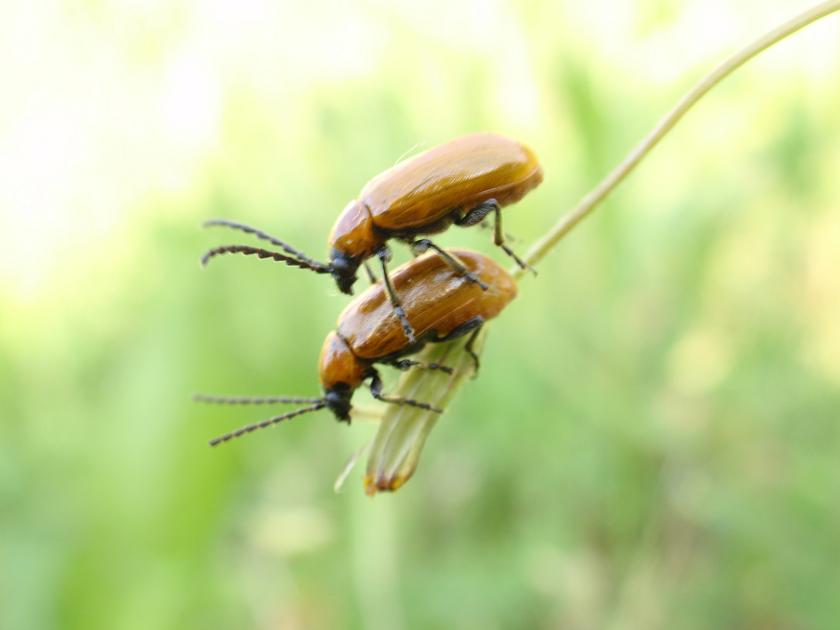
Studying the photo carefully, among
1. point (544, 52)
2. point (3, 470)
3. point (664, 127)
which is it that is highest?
point (664, 127)

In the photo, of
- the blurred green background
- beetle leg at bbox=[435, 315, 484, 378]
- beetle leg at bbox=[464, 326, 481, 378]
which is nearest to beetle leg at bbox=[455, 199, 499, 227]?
beetle leg at bbox=[435, 315, 484, 378]

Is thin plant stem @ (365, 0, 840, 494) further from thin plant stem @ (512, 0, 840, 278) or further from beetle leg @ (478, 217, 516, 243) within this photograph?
beetle leg @ (478, 217, 516, 243)

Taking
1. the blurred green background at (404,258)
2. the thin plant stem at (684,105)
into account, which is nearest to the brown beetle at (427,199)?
the thin plant stem at (684,105)

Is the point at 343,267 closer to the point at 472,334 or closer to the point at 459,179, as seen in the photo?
the point at 459,179

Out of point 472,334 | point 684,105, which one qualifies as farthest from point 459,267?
point 684,105

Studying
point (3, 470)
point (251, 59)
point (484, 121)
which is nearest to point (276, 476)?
point (3, 470)

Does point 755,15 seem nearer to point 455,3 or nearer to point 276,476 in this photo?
point 455,3
